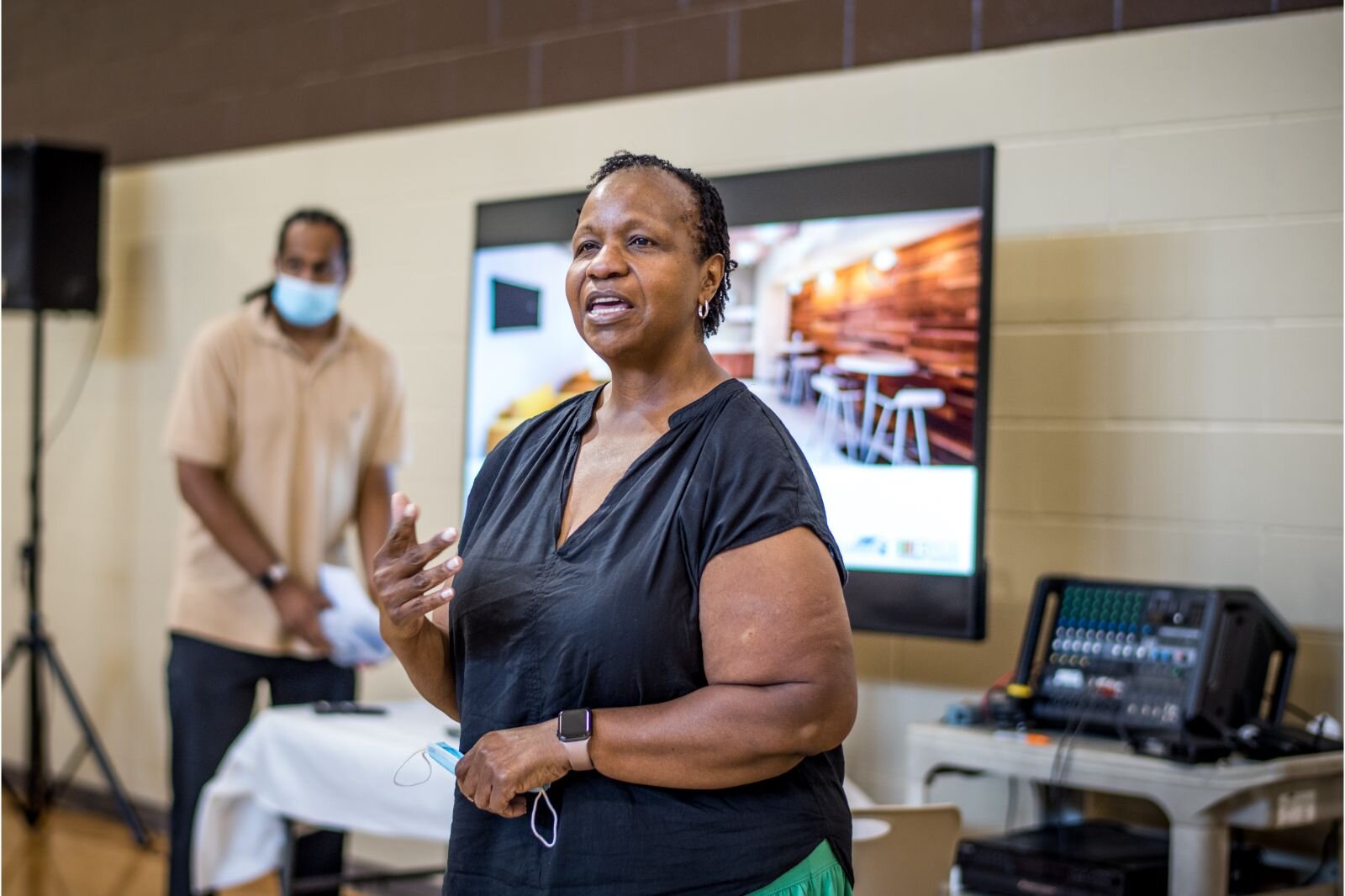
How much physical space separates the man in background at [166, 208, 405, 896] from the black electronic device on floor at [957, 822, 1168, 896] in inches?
59.7

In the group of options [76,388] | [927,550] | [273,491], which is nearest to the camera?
[927,550]

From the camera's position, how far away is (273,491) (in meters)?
3.32

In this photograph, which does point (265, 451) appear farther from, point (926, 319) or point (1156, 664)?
point (1156, 664)

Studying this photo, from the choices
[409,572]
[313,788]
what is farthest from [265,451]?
[409,572]

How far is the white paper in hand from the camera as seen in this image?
10.3 feet

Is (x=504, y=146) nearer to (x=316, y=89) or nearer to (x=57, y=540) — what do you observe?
(x=316, y=89)

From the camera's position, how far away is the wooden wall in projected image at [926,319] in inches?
105

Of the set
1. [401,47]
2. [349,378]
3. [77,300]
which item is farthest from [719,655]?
[77,300]

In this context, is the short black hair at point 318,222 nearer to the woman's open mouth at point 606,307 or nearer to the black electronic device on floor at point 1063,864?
the black electronic device on floor at point 1063,864

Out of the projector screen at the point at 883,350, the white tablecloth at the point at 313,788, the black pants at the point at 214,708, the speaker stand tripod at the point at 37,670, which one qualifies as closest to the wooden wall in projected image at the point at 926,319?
the projector screen at the point at 883,350

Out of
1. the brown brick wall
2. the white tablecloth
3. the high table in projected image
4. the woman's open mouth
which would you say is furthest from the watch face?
the brown brick wall

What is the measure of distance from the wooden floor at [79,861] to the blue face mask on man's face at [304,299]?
154 centimetres

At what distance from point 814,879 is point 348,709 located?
1.77 m

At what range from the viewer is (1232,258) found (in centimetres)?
271
